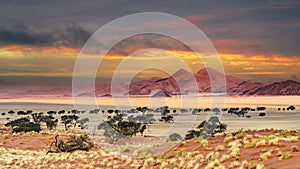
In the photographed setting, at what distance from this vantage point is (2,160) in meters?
43.4

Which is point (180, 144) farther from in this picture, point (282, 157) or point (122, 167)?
point (282, 157)

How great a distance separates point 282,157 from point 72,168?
57.5 feet

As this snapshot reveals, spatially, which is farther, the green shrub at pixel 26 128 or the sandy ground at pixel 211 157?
the green shrub at pixel 26 128

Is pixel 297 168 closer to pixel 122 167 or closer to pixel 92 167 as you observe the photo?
pixel 122 167

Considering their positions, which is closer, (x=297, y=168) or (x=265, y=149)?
(x=297, y=168)

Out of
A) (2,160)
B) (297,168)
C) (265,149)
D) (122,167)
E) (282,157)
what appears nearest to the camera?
(297,168)

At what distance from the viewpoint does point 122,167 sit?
103 ft

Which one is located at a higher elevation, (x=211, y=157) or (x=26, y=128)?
(x=211, y=157)

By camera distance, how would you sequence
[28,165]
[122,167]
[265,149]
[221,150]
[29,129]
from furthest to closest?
1. [29,129]
2. [28,165]
3. [122,167]
4. [221,150]
5. [265,149]

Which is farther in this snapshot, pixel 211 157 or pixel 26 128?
pixel 26 128

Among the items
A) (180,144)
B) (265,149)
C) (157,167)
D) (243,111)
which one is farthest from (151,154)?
(243,111)

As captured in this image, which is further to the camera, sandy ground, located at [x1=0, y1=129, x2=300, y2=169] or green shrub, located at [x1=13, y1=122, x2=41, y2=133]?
green shrub, located at [x1=13, y1=122, x2=41, y2=133]

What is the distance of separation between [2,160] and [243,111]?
147 metres

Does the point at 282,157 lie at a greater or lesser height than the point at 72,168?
greater
